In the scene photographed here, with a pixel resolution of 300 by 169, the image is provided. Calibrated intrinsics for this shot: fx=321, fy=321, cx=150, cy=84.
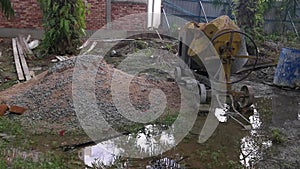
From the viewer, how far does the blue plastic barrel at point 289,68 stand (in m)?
7.34

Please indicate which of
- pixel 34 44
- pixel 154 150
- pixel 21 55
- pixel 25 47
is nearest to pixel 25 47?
pixel 25 47

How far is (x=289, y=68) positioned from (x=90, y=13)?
766cm

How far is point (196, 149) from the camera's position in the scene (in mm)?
4355

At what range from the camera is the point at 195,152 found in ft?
14.0

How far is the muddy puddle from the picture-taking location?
3945 millimetres

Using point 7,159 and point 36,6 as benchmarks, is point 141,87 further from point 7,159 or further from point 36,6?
point 36,6

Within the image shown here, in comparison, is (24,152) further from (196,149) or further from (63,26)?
(63,26)

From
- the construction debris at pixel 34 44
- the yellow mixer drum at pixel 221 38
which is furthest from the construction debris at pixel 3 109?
the construction debris at pixel 34 44

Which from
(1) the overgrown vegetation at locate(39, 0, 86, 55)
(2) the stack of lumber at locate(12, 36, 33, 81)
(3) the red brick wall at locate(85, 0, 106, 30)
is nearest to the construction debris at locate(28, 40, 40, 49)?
(2) the stack of lumber at locate(12, 36, 33, 81)

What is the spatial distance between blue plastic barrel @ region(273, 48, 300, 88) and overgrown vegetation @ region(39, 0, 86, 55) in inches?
230

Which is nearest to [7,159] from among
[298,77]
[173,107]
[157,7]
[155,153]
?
[155,153]

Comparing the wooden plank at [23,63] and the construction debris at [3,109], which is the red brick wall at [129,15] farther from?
the construction debris at [3,109]

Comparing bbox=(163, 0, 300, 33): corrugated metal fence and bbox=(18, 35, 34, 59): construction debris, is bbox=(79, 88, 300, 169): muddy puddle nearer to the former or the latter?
bbox=(18, 35, 34, 59): construction debris

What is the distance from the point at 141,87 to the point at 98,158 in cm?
256
